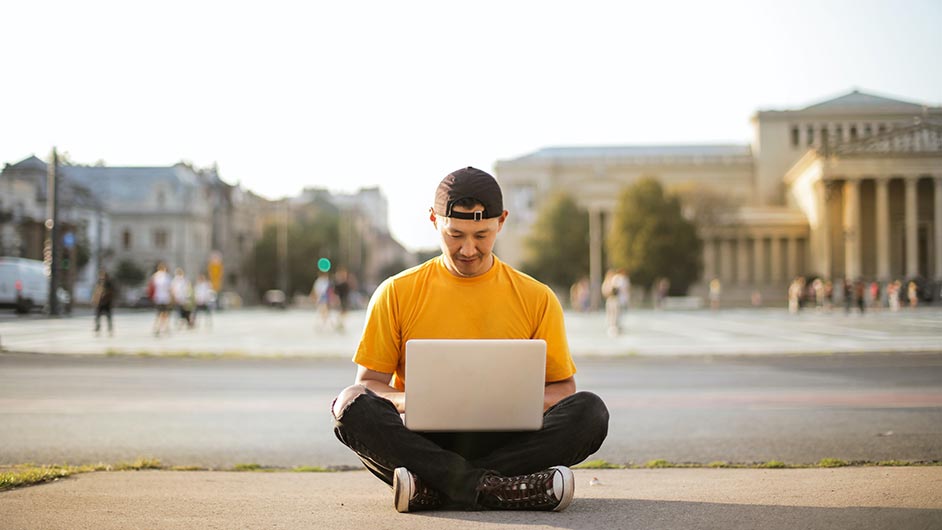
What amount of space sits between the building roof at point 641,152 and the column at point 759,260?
67.4ft

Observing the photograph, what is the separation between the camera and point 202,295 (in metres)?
32.8

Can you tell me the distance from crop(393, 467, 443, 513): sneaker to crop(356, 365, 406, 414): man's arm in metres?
0.36

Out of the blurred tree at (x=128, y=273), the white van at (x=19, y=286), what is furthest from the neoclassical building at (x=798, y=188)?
the blurred tree at (x=128, y=273)

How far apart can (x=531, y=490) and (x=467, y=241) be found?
3.68 ft

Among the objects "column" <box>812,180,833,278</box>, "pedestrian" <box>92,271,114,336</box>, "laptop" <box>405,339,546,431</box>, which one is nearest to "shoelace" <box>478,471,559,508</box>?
"laptop" <box>405,339,546,431</box>

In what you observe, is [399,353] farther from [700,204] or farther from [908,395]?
[700,204]

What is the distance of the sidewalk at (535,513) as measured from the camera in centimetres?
363

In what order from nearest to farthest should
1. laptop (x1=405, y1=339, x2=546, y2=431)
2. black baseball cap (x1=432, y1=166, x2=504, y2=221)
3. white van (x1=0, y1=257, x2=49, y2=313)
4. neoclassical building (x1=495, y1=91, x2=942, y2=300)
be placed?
laptop (x1=405, y1=339, x2=546, y2=431), black baseball cap (x1=432, y1=166, x2=504, y2=221), white van (x1=0, y1=257, x2=49, y2=313), neoclassical building (x1=495, y1=91, x2=942, y2=300)

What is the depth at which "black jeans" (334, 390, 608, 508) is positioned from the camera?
3904mm

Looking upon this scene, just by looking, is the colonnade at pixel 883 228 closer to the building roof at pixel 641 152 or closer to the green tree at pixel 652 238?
the green tree at pixel 652 238

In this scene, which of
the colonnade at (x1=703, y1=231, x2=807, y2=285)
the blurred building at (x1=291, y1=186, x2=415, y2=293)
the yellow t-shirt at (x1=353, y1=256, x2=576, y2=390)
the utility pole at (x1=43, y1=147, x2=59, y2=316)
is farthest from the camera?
the blurred building at (x1=291, y1=186, x2=415, y2=293)

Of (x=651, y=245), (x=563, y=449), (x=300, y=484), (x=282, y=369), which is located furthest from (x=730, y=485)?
(x=651, y=245)

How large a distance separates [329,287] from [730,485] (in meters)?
29.5

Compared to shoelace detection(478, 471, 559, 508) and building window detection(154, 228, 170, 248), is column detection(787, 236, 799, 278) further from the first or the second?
shoelace detection(478, 471, 559, 508)
